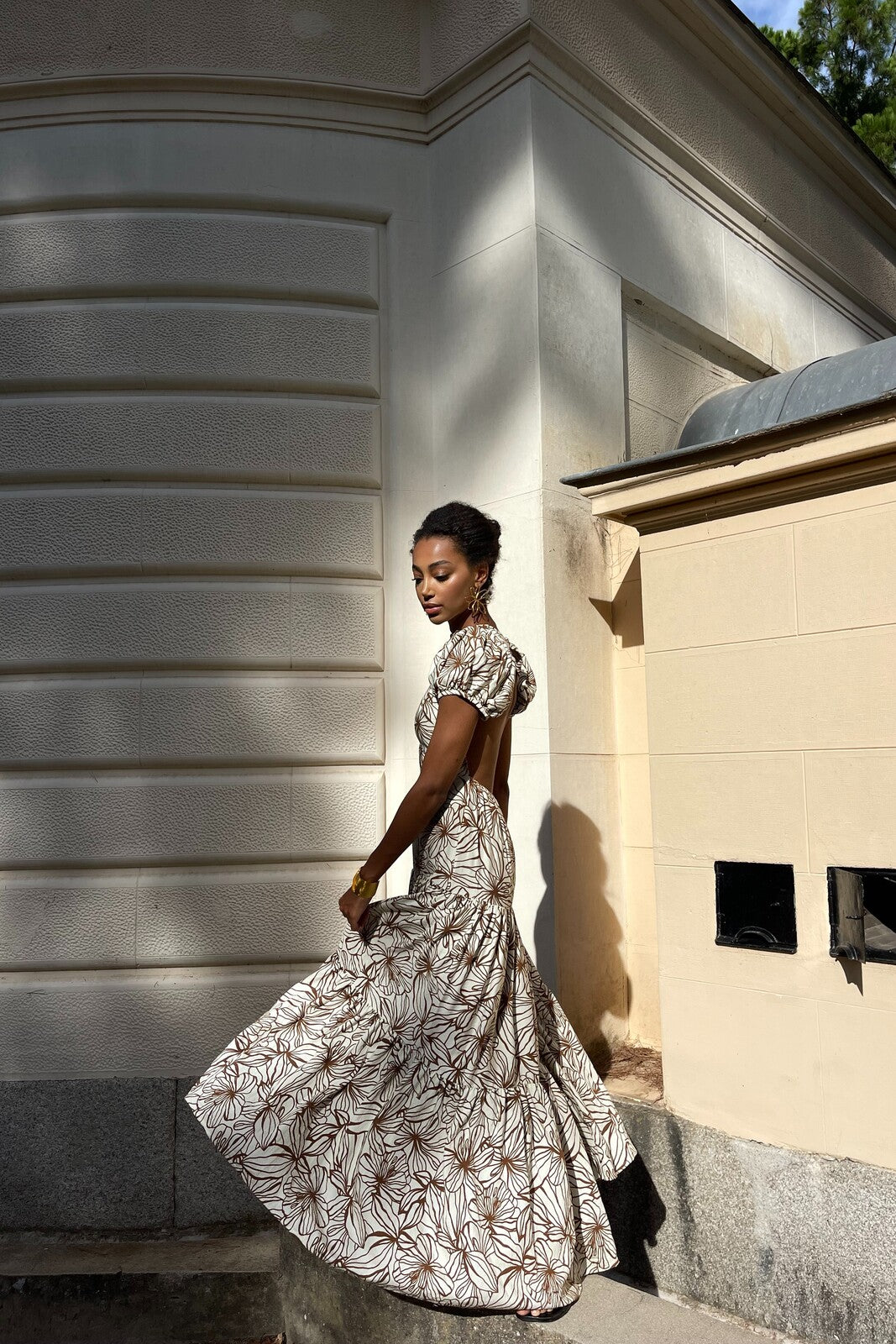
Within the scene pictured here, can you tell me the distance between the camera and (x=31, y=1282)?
13.0 feet

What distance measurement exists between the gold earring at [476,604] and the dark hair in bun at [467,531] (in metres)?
0.02

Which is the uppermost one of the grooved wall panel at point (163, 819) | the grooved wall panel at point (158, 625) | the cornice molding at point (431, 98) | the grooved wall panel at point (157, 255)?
the cornice molding at point (431, 98)

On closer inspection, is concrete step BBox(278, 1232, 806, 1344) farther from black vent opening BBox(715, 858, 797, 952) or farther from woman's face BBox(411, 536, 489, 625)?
woman's face BBox(411, 536, 489, 625)

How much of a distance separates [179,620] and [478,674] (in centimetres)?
224

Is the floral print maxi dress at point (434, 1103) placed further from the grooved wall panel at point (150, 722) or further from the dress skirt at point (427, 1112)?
the grooved wall panel at point (150, 722)

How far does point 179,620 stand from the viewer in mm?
4891

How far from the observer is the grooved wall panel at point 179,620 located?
472cm

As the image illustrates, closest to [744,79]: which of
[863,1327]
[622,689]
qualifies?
[622,689]

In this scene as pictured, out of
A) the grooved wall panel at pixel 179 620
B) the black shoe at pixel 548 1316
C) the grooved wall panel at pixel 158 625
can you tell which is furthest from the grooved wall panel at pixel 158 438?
the black shoe at pixel 548 1316

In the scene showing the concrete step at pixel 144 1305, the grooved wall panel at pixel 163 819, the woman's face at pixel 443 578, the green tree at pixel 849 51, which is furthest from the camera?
the green tree at pixel 849 51

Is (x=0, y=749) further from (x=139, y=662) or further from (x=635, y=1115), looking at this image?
(x=635, y=1115)

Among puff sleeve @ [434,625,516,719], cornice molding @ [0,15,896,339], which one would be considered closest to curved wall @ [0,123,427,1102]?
cornice molding @ [0,15,896,339]

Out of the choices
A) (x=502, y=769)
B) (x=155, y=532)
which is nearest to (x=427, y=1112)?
(x=502, y=769)

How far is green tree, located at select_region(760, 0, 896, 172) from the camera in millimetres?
12391
